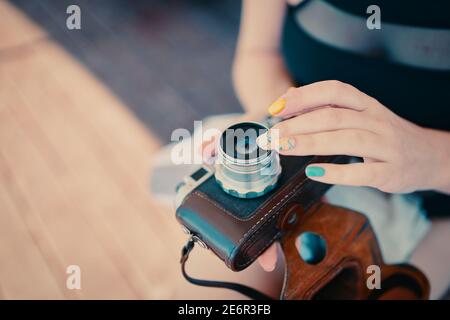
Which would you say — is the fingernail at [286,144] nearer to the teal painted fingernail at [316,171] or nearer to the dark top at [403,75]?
the teal painted fingernail at [316,171]

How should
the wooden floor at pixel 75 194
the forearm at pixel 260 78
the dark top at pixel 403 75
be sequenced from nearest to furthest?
the dark top at pixel 403 75 < the forearm at pixel 260 78 < the wooden floor at pixel 75 194

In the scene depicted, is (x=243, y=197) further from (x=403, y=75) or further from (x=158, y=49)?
(x=158, y=49)

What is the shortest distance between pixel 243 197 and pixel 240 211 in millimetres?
20

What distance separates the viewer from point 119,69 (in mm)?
1624

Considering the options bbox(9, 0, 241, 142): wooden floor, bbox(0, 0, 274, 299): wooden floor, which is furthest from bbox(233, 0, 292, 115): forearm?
bbox(9, 0, 241, 142): wooden floor

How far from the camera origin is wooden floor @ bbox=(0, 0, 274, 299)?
1.11 m

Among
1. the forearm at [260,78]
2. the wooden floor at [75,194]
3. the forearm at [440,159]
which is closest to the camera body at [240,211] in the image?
the forearm at [440,159]

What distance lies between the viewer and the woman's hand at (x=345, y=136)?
0.48 metres

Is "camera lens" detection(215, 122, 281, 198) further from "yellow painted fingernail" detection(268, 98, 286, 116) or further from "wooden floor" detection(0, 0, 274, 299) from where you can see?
"wooden floor" detection(0, 0, 274, 299)

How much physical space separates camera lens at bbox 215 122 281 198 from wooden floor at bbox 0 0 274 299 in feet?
1.73

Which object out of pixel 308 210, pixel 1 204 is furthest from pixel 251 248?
pixel 1 204

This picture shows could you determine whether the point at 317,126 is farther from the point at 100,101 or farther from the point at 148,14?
the point at 148,14

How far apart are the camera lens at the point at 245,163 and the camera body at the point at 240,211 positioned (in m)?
0.01
